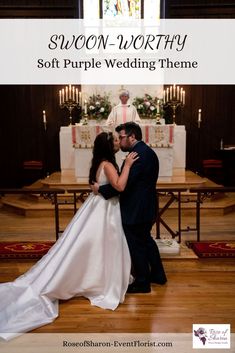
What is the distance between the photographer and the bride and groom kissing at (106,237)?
3.77 metres

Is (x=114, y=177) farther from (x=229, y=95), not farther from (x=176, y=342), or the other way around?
(x=229, y=95)

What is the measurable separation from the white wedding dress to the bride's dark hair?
0.11 meters

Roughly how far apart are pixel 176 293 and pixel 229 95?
24.5ft

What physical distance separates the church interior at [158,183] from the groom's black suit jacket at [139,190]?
2.74ft

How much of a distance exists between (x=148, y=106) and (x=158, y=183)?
2.08 m

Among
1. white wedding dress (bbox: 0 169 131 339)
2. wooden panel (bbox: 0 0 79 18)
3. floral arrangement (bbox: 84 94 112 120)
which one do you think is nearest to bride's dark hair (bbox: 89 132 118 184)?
white wedding dress (bbox: 0 169 131 339)

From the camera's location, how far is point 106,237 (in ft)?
12.7

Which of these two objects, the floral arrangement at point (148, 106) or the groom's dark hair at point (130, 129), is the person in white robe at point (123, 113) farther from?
the groom's dark hair at point (130, 129)

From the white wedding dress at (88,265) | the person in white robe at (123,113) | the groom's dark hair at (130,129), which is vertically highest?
the person in white robe at (123,113)

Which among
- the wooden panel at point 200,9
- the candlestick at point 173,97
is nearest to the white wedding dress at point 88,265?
the candlestick at point 173,97

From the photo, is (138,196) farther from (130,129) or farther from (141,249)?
(130,129)

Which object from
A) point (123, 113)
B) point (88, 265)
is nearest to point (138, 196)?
point (88, 265)

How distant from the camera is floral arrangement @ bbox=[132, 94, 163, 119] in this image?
892 centimetres

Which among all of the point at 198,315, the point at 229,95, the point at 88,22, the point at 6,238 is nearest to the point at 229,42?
the point at 229,95
